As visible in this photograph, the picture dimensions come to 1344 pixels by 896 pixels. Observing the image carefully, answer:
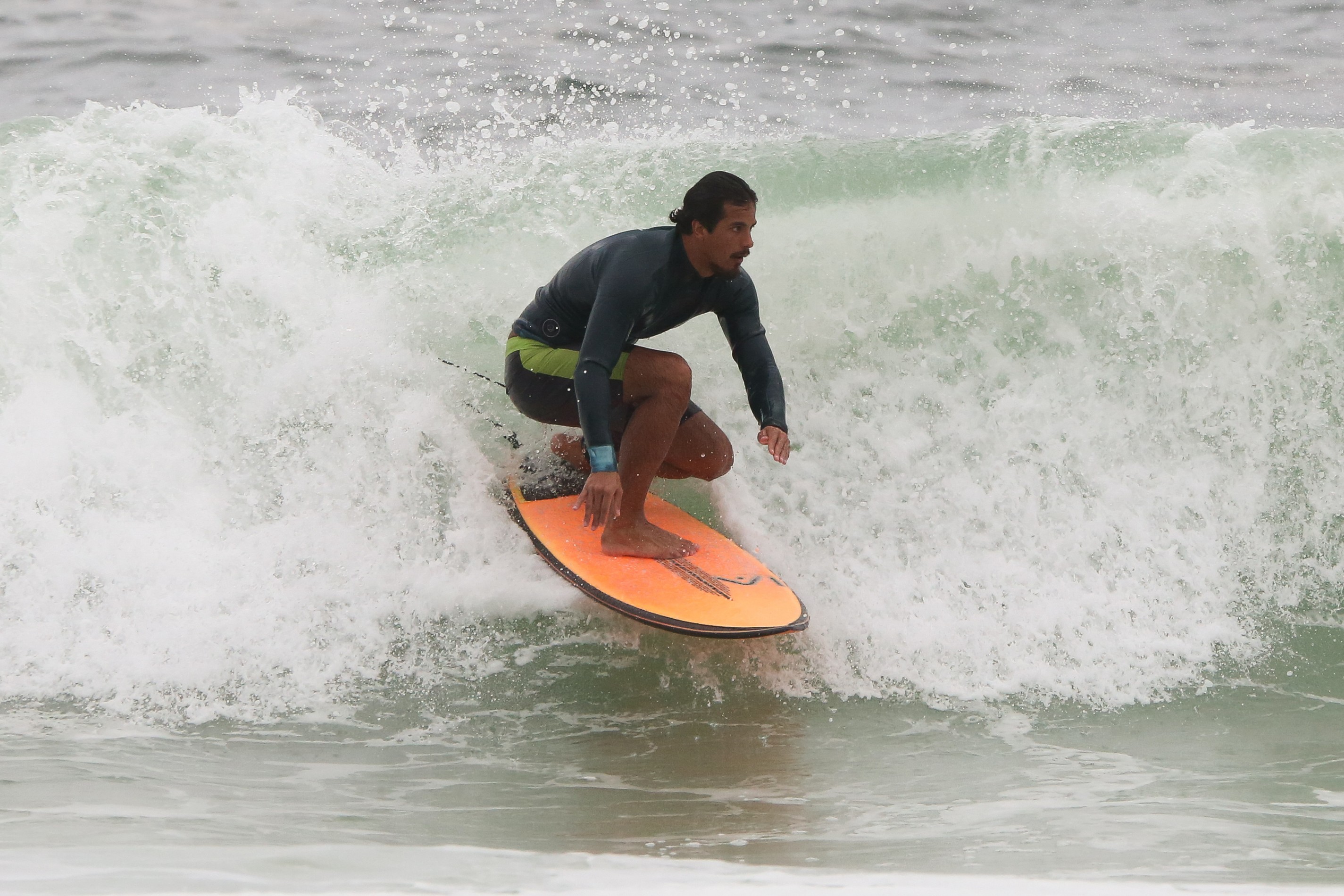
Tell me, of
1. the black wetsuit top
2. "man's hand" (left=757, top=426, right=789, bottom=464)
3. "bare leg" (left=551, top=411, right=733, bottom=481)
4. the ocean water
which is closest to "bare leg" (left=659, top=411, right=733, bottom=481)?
"bare leg" (left=551, top=411, right=733, bottom=481)

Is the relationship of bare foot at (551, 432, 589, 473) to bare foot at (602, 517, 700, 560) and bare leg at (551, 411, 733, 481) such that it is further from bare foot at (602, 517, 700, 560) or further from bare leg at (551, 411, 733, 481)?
bare foot at (602, 517, 700, 560)

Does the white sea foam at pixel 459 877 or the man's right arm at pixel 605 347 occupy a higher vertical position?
the man's right arm at pixel 605 347

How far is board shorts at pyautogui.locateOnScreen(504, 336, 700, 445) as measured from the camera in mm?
4398

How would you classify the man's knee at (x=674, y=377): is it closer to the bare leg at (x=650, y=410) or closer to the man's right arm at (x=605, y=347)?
the bare leg at (x=650, y=410)

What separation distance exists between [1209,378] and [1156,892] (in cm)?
369

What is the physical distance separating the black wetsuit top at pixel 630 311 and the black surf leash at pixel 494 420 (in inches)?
31.3

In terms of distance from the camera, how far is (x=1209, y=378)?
5527 mm

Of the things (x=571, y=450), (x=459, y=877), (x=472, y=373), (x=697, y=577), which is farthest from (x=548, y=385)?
(x=459, y=877)

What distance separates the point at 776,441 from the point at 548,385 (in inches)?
37.2

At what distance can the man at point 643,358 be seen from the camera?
13.0ft

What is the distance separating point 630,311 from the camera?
398 centimetres

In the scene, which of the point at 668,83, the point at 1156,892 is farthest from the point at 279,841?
the point at 668,83

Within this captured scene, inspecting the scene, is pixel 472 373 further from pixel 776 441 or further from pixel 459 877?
pixel 459 877

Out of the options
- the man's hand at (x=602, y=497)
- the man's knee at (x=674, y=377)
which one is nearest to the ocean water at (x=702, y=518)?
the man's hand at (x=602, y=497)
